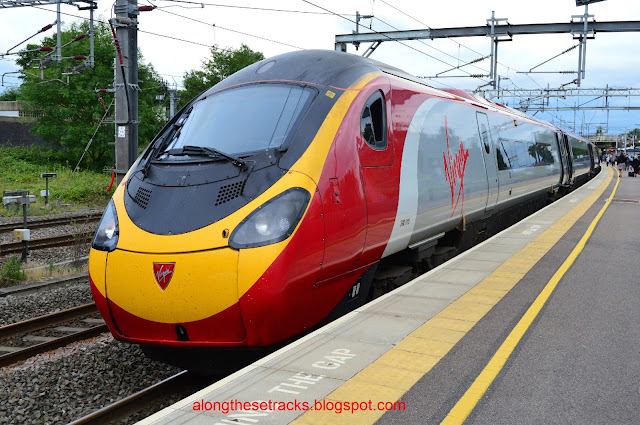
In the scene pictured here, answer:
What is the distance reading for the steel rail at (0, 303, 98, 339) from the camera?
683 centimetres

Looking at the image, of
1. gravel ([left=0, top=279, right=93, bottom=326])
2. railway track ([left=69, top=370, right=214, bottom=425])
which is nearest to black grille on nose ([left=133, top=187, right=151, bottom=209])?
railway track ([left=69, top=370, right=214, bottom=425])

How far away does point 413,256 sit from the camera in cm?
740

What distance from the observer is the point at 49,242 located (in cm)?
1304

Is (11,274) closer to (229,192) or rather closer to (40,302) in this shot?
(40,302)

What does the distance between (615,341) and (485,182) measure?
5.09 m

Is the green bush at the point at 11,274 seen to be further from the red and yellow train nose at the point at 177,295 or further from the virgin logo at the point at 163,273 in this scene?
the virgin logo at the point at 163,273

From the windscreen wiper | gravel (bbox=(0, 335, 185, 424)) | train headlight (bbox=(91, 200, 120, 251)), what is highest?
the windscreen wiper

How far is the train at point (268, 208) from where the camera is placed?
4.36 m

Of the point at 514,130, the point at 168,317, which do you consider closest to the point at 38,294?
the point at 168,317

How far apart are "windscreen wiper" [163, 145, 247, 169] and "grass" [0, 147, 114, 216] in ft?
50.2

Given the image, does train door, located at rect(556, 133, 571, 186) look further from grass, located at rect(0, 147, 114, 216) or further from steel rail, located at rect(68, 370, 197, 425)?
steel rail, located at rect(68, 370, 197, 425)

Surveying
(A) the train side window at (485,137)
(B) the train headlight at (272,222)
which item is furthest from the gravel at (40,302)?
(A) the train side window at (485,137)

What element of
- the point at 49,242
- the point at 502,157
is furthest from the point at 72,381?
the point at 502,157

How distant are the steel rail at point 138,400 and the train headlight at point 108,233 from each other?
49.0 inches
